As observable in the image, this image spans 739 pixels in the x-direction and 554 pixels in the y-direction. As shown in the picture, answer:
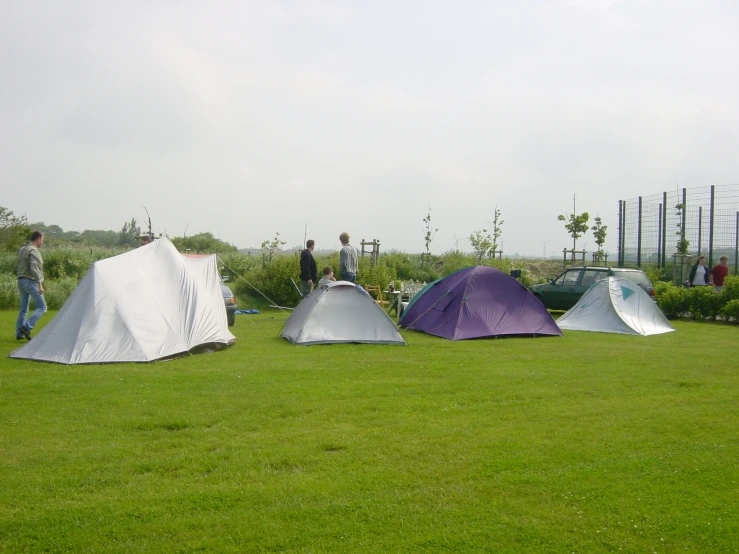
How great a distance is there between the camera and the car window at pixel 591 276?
17.3 meters

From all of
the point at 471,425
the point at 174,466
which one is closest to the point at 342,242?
the point at 471,425

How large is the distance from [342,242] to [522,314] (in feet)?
14.0

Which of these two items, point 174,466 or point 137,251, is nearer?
point 174,466

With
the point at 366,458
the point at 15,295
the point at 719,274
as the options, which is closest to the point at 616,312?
the point at 719,274

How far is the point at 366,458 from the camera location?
5.35 metres

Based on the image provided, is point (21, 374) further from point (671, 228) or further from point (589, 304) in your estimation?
point (671, 228)

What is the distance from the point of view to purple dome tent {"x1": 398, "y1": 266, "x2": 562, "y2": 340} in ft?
42.0

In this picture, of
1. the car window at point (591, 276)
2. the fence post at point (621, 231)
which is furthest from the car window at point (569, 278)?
the fence post at point (621, 231)

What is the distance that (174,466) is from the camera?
5.13 m

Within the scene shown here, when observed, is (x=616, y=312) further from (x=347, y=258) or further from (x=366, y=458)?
(x=366, y=458)

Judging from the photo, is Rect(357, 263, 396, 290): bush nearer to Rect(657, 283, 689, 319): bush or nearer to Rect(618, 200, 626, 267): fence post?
Rect(657, 283, 689, 319): bush

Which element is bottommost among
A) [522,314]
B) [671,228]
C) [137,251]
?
[522,314]

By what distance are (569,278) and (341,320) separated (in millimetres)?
8611

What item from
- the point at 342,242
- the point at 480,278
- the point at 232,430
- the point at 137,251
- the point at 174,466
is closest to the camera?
the point at 174,466
